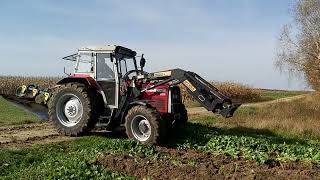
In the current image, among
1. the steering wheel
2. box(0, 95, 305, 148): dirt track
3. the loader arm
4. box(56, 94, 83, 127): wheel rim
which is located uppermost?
the steering wheel

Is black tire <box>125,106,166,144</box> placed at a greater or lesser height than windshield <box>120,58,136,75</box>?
lesser

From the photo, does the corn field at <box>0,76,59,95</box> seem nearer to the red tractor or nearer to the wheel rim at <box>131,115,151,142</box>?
the red tractor

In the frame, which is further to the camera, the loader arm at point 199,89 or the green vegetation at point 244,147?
the loader arm at point 199,89

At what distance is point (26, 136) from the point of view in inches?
603

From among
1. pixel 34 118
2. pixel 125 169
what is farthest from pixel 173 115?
pixel 34 118

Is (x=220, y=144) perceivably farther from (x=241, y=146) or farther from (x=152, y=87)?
(x=152, y=87)

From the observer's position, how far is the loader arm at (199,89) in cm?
1361

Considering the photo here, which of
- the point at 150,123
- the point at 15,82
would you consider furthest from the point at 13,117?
the point at 15,82

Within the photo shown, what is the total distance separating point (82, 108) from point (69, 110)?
635 mm

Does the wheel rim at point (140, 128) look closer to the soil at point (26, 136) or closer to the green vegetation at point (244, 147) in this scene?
the green vegetation at point (244, 147)

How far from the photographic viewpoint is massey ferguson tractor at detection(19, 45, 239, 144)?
539 inches

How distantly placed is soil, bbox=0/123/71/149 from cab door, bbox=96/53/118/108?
179 centimetres

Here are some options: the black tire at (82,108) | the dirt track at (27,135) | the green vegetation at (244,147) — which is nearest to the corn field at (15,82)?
the dirt track at (27,135)

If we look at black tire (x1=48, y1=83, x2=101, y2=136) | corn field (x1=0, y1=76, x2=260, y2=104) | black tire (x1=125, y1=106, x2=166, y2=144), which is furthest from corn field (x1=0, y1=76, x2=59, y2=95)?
black tire (x1=125, y1=106, x2=166, y2=144)
